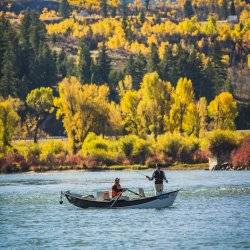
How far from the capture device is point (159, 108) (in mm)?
141500

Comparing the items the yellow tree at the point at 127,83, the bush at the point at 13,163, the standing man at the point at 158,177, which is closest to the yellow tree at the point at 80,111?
the bush at the point at 13,163

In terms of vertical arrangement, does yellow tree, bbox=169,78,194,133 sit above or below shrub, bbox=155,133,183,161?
above

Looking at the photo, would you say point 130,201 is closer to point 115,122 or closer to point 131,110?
point 115,122

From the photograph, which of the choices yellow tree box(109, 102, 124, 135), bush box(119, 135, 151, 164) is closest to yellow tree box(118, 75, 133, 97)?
yellow tree box(109, 102, 124, 135)

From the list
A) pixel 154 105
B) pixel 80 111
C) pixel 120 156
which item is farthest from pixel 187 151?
pixel 154 105

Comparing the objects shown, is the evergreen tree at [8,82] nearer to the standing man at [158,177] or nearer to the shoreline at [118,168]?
the shoreline at [118,168]

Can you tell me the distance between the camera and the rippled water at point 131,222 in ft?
148

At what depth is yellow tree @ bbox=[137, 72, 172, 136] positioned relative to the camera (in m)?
141

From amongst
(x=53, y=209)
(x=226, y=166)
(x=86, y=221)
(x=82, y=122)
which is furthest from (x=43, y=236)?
(x=82, y=122)

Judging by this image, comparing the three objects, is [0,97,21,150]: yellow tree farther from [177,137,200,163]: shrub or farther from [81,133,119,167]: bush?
[177,137,200,163]: shrub

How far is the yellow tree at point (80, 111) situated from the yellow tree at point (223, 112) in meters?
27.7

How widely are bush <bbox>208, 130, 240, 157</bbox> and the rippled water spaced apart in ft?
99.0

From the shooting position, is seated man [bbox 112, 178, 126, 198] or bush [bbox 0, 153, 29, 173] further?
bush [bbox 0, 153, 29, 173]

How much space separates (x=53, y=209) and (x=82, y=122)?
68.0 meters
